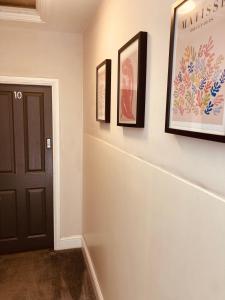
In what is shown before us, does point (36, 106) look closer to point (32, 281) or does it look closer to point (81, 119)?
point (81, 119)

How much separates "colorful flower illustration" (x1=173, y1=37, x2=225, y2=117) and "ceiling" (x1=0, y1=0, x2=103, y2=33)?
1486 mm

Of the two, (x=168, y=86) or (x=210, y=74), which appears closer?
(x=210, y=74)

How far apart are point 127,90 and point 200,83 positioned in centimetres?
64

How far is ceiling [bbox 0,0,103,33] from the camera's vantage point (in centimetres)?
203

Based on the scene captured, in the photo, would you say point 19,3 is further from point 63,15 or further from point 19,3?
point 63,15

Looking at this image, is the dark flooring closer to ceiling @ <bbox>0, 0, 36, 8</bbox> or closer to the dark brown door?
the dark brown door

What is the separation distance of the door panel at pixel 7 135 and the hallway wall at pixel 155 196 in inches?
48.3

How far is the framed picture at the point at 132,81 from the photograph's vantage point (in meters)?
1.20

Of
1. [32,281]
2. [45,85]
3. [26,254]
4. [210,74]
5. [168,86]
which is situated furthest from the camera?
[26,254]

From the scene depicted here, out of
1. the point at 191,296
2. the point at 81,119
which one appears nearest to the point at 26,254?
the point at 81,119

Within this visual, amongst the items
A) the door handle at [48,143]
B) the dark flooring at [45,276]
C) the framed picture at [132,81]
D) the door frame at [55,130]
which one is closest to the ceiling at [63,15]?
the door frame at [55,130]

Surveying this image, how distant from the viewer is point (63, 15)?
89.1 inches

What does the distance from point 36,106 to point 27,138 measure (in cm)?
37

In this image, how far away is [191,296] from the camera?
0.84 m
